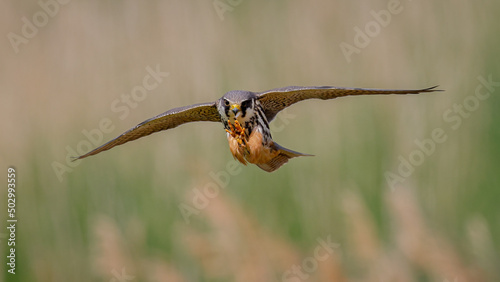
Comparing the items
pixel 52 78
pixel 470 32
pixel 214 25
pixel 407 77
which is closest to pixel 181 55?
pixel 214 25

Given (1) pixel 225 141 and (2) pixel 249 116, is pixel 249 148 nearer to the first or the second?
(2) pixel 249 116

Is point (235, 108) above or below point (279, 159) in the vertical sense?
above

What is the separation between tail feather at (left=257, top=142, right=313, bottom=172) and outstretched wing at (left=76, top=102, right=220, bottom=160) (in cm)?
30

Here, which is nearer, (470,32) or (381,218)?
(381,218)

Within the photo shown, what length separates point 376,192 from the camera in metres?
5.95

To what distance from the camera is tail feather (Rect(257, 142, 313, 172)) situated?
4.16 metres

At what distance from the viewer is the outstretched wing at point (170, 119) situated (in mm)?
3979

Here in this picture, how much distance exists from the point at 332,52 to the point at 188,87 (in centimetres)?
102

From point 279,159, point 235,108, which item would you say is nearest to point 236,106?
point 235,108

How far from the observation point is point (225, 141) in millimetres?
6578

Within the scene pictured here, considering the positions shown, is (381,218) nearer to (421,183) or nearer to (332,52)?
(421,183)

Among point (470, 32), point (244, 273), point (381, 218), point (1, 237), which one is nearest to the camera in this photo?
point (244, 273)

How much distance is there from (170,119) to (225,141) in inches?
86.9

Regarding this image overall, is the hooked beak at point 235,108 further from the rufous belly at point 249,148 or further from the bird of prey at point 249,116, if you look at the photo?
the rufous belly at point 249,148
